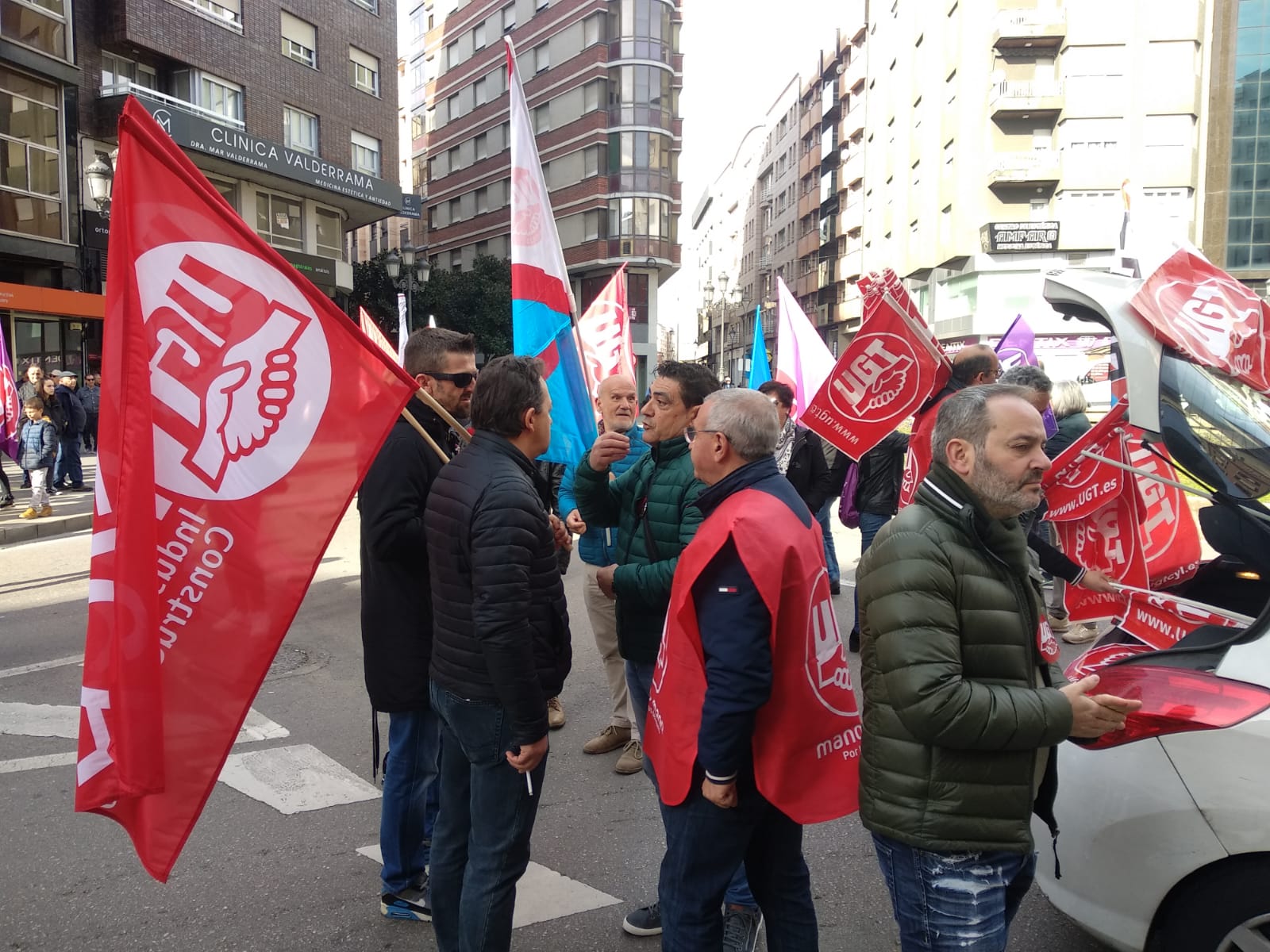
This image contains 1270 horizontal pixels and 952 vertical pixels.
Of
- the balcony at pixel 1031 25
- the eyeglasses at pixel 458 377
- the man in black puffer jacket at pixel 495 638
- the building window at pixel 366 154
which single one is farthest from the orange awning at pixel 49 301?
the balcony at pixel 1031 25

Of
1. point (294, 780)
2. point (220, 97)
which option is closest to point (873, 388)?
point (294, 780)

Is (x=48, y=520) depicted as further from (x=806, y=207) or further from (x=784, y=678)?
(x=806, y=207)

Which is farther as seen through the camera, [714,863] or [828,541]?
[828,541]

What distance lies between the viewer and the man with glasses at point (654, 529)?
302cm

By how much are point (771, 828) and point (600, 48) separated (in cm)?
5033

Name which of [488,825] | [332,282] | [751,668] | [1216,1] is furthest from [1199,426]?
[1216,1]

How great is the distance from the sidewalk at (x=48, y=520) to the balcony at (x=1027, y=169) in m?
36.2

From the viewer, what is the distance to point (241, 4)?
86.8 ft

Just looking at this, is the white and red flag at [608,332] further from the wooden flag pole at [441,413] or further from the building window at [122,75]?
the building window at [122,75]

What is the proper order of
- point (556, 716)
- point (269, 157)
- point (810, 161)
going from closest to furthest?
point (556, 716) → point (269, 157) → point (810, 161)

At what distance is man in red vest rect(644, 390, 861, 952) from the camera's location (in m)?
2.21

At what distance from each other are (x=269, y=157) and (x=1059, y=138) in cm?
3114

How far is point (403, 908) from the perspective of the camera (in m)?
3.23

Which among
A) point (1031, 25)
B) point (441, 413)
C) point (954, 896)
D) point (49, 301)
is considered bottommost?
point (954, 896)
